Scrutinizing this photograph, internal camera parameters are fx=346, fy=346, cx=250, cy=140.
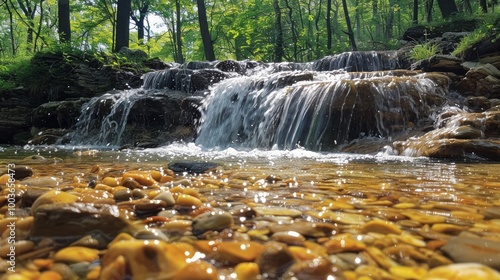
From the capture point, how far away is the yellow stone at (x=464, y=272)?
0.97m

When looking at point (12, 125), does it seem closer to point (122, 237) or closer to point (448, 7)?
point (122, 237)

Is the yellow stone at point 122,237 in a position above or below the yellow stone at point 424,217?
above

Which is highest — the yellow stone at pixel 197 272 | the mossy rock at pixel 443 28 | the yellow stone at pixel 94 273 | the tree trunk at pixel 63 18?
the tree trunk at pixel 63 18

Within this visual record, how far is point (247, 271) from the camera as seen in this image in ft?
3.65

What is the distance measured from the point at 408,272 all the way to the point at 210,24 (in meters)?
27.8

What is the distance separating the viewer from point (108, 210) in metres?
1.48

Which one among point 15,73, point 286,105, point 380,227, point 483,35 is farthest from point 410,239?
point 15,73

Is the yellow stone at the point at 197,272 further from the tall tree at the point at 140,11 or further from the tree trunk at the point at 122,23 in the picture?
the tall tree at the point at 140,11

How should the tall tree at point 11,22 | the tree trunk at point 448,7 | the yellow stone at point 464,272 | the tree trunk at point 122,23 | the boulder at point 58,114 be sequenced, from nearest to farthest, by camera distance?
1. the yellow stone at point 464,272
2. the tall tree at point 11,22
3. the boulder at point 58,114
4. the tree trunk at point 122,23
5. the tree trunk at point 448,7

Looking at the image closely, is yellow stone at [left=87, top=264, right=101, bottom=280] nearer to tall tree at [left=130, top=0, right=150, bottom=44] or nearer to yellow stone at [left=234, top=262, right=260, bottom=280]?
yellow stone at [left=234, top=262, right=260, bottom=280]

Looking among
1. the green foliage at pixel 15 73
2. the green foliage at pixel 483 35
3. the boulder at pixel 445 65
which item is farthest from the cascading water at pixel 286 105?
Answer: the green foliage at pixel 15 73

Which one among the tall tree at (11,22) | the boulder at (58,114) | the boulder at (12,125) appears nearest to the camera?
the tall tree at (11,22)

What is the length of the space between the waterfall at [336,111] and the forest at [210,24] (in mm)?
8971

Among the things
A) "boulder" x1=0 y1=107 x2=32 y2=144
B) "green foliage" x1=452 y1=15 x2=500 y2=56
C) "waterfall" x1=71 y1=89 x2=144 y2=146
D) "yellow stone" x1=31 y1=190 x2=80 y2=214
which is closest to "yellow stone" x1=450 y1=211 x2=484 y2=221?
"yellow stone" x1=31 y1=190 x2=80 y2=214
